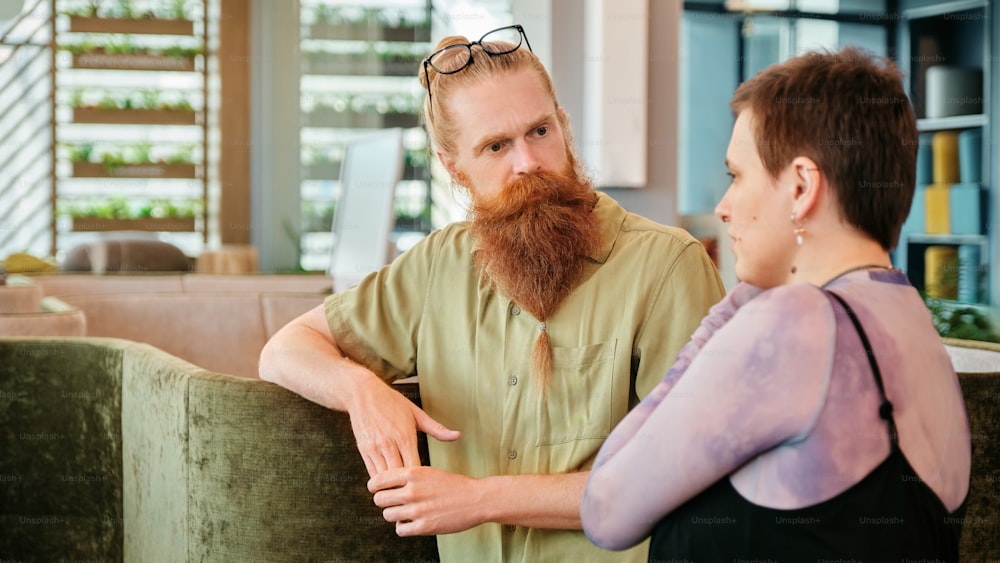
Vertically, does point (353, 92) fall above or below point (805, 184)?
above

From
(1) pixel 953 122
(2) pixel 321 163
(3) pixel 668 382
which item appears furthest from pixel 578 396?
(2) pixel 321 163

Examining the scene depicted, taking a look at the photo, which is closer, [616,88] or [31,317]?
[31,317]

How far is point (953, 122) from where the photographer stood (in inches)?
208

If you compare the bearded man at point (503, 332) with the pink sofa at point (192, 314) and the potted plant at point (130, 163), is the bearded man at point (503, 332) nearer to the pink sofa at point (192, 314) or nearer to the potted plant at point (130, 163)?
the pink sofa at point (192, 314)

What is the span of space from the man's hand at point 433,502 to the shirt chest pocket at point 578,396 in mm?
172

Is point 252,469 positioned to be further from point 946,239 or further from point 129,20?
point 129,20

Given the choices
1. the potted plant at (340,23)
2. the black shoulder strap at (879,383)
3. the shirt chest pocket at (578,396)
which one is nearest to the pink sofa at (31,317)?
the shirt chest pocket at (578,396)

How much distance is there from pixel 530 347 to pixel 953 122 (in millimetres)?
4546

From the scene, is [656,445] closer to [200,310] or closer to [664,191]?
[200,310]

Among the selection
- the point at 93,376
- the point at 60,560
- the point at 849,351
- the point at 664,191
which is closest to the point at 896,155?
the point at 849,351

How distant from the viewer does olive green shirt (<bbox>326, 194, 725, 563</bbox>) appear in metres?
1.41

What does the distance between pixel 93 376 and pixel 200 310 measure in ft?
3.95

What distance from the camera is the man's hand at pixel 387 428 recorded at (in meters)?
1.38

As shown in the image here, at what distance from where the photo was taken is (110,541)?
2.15 meters
